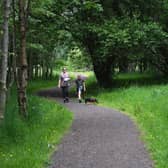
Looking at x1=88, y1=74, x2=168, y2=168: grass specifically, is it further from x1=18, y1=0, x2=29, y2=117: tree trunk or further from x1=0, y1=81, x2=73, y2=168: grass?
x1=18, y1=0, x2=29, y2=117: tree trunk

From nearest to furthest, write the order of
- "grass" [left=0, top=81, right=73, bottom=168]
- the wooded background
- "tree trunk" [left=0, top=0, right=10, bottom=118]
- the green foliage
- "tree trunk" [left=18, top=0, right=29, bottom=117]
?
"tree trunk" [left=0, top=0, right=10, bottom=118], "grass" [left=0, top=81, right=73, bottom=168], "tree trunk" [left=18, top=0, right=29, bottom=117], the wooded background, the green foliage

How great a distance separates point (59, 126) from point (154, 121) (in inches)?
122

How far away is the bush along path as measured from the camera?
33.7 feet

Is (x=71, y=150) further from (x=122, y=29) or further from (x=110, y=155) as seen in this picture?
(x=122, y=29)

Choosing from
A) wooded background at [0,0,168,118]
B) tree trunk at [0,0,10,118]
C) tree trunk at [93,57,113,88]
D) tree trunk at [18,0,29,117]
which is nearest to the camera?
tree trunk at [0,0,10,118]

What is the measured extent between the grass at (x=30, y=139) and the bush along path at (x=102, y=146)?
0.30 meters

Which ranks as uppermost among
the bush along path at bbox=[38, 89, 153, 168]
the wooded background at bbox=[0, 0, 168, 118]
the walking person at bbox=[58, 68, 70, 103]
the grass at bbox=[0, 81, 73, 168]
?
the wooded background at bbox=[0, 0, 168, 118]

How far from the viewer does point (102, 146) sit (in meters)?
12.1

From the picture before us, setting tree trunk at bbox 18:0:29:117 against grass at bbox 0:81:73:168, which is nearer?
grass at bbox 0:81:73:168

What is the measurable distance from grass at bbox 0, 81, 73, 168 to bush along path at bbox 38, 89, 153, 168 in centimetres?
30

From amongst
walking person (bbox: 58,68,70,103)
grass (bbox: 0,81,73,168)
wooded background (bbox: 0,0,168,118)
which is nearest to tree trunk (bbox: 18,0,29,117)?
grass (bbox: 0,81,73,168)

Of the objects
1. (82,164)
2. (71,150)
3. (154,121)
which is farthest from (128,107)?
(82,164)

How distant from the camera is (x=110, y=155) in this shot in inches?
434

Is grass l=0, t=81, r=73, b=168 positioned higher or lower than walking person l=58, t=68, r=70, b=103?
lower
